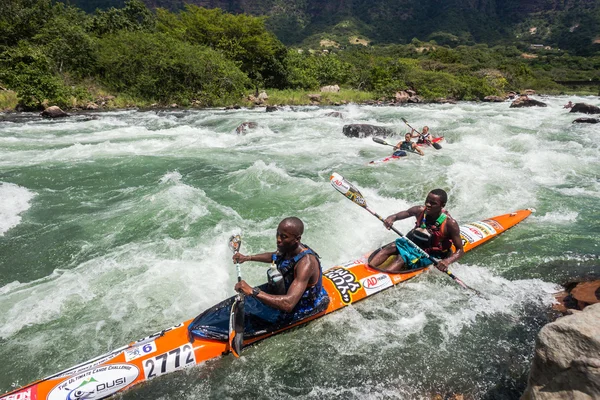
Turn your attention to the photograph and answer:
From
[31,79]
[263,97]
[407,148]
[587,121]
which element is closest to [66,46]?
[31,79]

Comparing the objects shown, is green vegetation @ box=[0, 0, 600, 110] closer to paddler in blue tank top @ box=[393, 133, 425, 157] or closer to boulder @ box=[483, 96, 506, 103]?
boulder @ box=[483, 96, 506, 103]

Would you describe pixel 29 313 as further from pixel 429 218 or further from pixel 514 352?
pixel 514 352

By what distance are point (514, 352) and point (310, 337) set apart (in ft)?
6.50

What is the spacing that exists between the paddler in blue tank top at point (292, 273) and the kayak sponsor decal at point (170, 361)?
0.80 metres

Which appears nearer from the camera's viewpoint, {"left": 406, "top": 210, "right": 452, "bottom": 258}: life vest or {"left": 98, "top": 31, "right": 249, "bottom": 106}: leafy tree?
{"left": 406, "top": 210, "right": 452, "bottom": 258}: life vest

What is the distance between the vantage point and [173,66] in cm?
2150

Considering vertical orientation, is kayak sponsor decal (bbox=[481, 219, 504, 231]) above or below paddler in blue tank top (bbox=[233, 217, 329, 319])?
below

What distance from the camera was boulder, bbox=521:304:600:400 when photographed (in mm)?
1885

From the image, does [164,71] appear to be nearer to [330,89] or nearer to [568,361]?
[330,89]

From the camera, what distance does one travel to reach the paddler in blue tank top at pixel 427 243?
4393 millimetres

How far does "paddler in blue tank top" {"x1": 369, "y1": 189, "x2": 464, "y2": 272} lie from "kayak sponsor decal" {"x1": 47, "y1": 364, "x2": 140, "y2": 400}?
2.91 meters

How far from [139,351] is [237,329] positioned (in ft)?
2.84

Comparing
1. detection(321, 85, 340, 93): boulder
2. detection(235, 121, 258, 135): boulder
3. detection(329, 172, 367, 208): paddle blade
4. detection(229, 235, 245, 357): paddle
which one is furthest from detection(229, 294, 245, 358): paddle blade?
detection(321, 85, 340, 93): boulder

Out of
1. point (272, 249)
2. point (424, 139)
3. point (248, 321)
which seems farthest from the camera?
point (424, 139)
